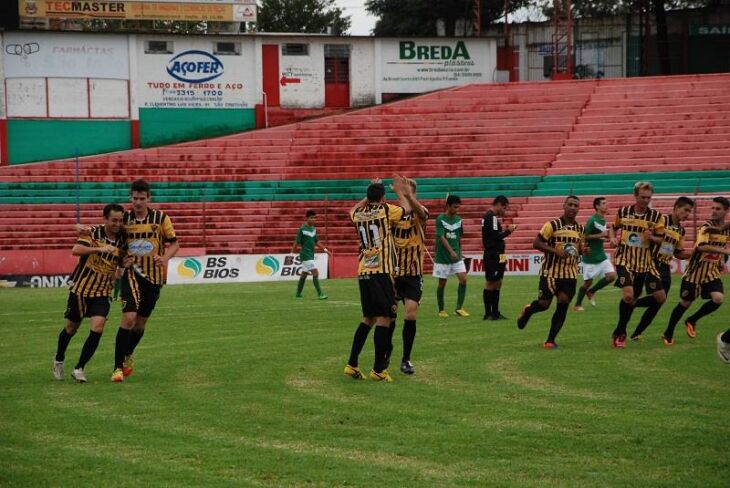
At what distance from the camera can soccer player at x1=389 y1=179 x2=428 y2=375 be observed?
42.6 feet

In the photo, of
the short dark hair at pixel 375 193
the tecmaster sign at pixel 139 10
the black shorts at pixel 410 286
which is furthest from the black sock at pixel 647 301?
the tecmaster sign at pixel 139 10

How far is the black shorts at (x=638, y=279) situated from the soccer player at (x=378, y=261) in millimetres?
4571

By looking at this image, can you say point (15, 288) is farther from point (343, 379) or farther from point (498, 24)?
point (498, 24)

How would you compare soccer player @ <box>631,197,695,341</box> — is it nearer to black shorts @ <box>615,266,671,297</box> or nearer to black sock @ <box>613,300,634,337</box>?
black shorts @ <box>615,266,671,297</box>

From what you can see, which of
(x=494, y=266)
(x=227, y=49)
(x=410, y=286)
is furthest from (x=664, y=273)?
(x=227, y=49)

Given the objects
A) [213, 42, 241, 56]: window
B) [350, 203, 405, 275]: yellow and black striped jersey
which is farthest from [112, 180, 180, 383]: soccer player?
[213, 42, 241, 56]: window

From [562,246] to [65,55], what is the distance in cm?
3663

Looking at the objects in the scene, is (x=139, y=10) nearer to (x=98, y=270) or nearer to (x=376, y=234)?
(x=98, y=270)

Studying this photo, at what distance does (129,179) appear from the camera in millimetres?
43594

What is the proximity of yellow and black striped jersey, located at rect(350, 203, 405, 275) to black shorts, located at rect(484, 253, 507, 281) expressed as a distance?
801 centimetres

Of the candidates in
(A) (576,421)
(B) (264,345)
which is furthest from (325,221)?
(A) (576,421)

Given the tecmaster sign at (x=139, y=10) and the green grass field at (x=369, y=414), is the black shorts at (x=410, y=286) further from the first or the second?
the tecmaster sign at (x=139, y=10)

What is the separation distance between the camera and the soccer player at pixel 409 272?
13.0 meters

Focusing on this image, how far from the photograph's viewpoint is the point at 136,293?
12758 millimetres
